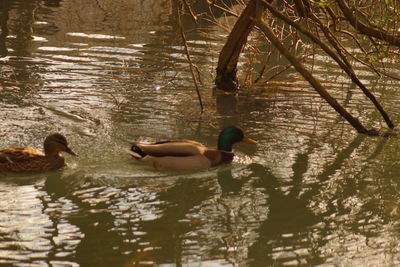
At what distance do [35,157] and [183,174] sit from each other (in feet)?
5.50

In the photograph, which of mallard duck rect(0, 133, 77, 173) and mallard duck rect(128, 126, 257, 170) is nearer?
mallard duck rect(0, 133, 77, 173)

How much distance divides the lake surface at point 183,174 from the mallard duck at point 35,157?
124 mm

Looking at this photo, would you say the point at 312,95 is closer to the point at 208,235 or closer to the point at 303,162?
the point at 303,162

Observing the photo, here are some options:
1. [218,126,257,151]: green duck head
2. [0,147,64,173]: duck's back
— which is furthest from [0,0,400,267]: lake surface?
[218,126,257,151]: green duck head

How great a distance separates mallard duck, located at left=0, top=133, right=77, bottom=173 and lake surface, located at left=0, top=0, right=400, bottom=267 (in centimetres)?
12

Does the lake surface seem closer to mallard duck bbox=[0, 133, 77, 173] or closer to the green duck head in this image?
mallard duck bbox=[0, 133, 77, 173]

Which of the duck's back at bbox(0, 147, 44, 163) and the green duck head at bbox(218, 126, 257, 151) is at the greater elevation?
the green duck head at bbox(218, 126, 257, 151)

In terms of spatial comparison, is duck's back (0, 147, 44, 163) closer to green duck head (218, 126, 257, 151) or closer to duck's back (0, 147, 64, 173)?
duck's back (0, 147, 64, 173)

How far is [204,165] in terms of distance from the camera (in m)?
9.43

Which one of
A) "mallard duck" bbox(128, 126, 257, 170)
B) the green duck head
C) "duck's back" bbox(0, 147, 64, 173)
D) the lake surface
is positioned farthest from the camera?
the green duck head

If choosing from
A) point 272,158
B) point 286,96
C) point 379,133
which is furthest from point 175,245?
A: point 286,96

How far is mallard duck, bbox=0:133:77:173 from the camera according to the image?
8.73 metres

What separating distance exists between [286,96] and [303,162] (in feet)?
10.8

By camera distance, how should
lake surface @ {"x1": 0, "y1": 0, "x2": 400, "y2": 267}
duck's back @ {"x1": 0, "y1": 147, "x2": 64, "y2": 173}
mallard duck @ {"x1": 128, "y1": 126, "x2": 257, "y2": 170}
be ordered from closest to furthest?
lake surface @ {"x1": 0, "y1": 0, "x2": 400, "y2": 267} → duck's back @ {"x1": 0, "y1": 147, "x2": 64, "y2": 173} → mallard duck @ {"x1": 128, "y1": 126, "x2": 257, "y2": 170}
